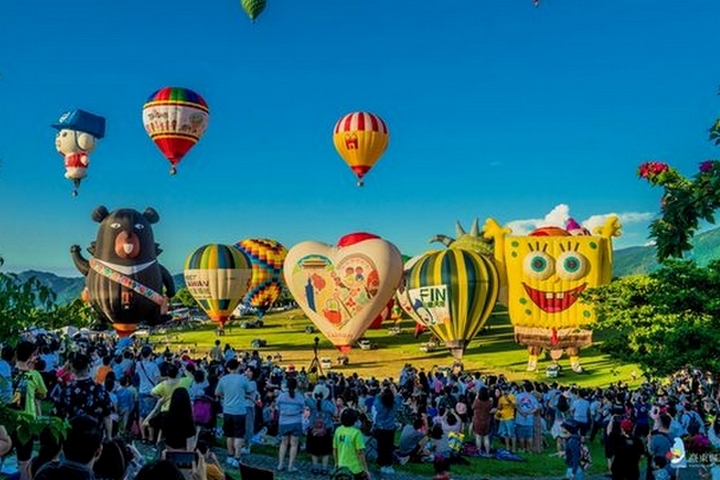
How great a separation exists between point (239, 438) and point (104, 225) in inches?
863

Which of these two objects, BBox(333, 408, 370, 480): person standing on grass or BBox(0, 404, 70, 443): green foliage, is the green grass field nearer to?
BBox(333, 408, 370, 480): person standing on grass

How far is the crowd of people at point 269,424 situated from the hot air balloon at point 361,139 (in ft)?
76.5

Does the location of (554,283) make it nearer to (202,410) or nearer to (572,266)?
(572,266)

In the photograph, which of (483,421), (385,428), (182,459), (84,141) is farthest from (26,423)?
(84,141)

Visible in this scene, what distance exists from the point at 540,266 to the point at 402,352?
8.84 meters

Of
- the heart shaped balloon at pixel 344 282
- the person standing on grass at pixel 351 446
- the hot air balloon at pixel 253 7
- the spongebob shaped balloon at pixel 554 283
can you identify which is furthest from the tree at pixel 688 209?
the hot air balloon at pixel 253 7

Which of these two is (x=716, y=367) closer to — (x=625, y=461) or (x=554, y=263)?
(x=625, y=461)

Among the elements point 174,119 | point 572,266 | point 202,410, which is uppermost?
point 174,119

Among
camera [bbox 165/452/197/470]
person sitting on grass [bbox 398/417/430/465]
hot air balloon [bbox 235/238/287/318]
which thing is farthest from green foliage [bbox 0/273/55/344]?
hot air balloon [bbox 235/238/287/318]

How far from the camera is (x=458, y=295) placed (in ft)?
105

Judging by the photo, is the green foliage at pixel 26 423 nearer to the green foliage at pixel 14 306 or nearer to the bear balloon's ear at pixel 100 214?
the green foliage at pixel 14 306

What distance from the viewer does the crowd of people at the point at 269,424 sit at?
17.0 feet

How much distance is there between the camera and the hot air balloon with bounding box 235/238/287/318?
49.4 metres

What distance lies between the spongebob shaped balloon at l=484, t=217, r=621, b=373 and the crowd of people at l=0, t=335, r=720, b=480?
1371 centimetres
